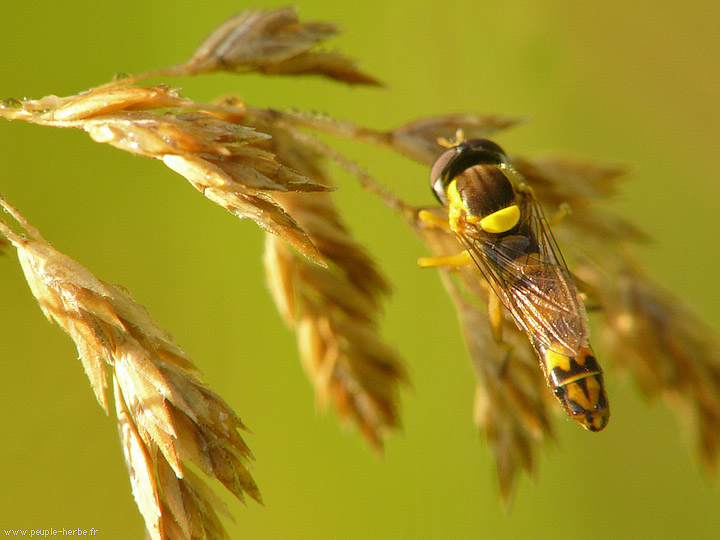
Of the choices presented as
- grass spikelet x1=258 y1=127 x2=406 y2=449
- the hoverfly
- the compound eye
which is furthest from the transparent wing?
grass spikelet x1=258 y1=127 x2=406 y2=449

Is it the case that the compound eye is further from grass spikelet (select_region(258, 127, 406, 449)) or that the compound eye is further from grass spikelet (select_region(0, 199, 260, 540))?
grass spikelet (select_region(0, 199, 260, 540))

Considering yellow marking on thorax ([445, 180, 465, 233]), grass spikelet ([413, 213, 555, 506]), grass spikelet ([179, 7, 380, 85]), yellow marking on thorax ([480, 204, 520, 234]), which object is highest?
grass spikelet ([179, 7, 380, 85])

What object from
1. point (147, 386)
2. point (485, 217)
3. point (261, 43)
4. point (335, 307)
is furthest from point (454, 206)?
point (147, 386)

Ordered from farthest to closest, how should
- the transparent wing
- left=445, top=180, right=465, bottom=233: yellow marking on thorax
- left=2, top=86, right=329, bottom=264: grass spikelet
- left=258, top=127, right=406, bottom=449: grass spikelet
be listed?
left=258, top=127, right=406, bottom=449: grass spikelet
left=445, top=180, right=465, bottom=233: yellow marking on thorax
the transparent wing
left=2, top=86, right=329, bottom=264: grass spikelet

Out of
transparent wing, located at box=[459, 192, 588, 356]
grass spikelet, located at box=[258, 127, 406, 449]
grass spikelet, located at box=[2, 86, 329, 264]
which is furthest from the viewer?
grass spikelet, located at box=[258, 127, 406, 449]

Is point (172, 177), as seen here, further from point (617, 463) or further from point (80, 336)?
point (617, 463)

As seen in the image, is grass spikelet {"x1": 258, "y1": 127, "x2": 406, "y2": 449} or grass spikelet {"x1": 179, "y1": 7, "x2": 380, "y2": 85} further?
grass spikelet {"x1": 258, "y1": 127, "x2": 406, "y2": 449}

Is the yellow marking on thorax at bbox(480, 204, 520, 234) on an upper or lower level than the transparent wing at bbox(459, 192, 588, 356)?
upper
